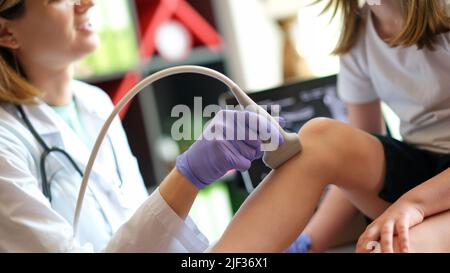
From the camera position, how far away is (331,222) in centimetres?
111

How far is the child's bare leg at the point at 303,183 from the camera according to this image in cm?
76

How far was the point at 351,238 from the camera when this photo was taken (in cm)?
115

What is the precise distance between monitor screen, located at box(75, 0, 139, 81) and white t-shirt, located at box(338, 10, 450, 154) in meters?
1.37

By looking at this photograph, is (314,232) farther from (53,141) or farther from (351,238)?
(53,141)

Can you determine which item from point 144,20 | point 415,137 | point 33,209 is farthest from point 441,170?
point 144,20

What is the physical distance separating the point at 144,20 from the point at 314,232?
5.55 ft

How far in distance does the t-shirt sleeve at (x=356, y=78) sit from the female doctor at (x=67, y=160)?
0.36 meters

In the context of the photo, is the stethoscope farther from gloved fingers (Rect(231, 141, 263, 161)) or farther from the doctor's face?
gloved fingers (Rect(231, 141, 263, 161))

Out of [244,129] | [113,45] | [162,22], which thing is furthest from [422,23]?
[162,22]

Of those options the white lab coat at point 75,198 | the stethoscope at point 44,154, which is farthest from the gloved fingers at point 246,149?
the stethoscope at point 44,154

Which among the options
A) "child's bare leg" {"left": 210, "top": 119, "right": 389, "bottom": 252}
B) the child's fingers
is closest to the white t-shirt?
"child's bare leg" {"left": 210, "top": 119, "right": 389, "bottom": 252}

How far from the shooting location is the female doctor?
2.64 feet

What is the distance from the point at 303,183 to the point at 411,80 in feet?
0.97
